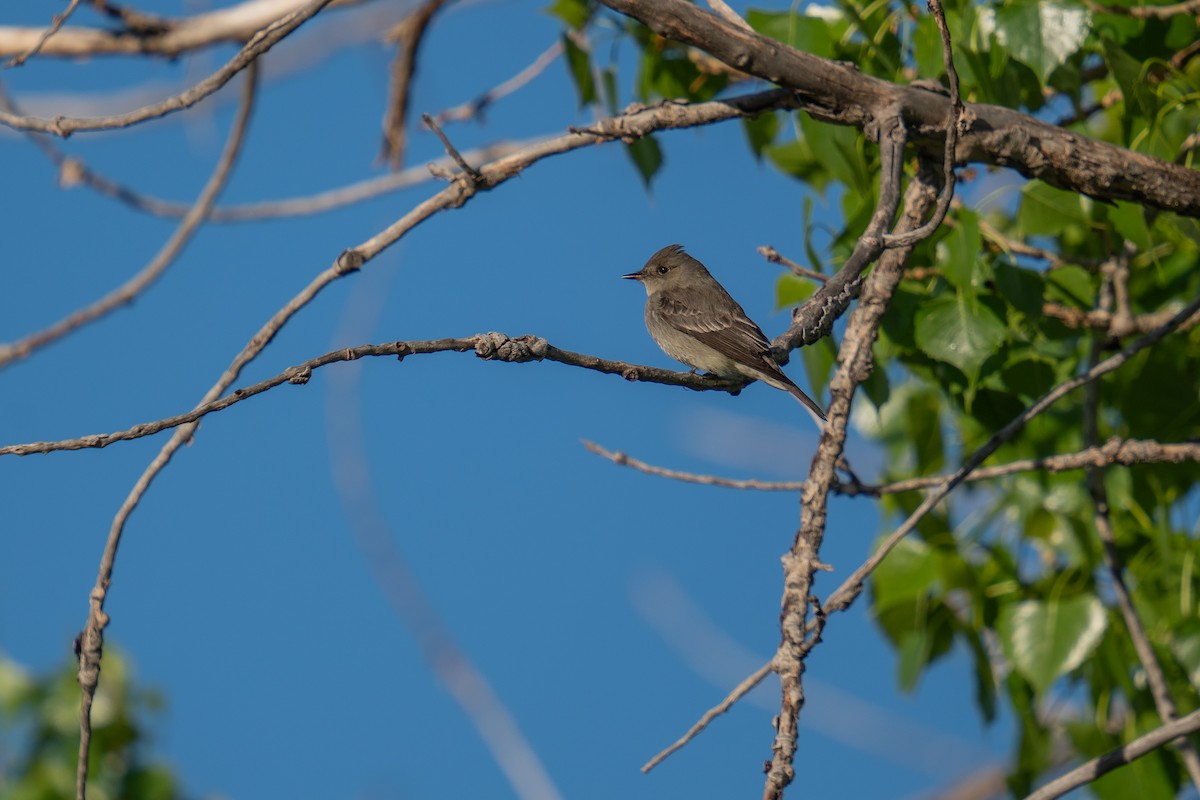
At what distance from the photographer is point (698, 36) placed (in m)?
3.73

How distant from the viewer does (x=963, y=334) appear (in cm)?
434

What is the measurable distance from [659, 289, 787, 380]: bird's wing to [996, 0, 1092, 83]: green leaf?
65.4 inches

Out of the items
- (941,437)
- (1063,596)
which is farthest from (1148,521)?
(941,437)

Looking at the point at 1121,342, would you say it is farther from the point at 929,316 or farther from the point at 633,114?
the point at 633,114

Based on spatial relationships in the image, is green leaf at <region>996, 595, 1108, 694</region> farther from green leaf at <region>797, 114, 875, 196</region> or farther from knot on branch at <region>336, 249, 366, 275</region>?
knot on branch at <region>336, 249, 366, 275</region>

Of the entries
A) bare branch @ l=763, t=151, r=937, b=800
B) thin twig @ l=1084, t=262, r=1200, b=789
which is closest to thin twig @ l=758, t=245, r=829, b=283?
bare branch @ l=763, t=151, r=937, b=800

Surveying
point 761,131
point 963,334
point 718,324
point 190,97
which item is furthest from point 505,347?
point 718,324

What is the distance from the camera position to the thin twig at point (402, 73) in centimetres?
661

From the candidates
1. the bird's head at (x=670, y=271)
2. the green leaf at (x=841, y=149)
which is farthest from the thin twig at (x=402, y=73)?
the green leaf at (x=841, y=149)

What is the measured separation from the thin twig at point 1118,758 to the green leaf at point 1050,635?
1.17 meters

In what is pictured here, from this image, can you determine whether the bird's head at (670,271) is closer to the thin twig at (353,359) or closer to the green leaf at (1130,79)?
the green leaf at (1130,79)

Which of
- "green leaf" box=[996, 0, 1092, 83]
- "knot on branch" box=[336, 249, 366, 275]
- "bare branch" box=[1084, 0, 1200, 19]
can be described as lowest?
"green leaf" box=[996, 0, 1092, 83]

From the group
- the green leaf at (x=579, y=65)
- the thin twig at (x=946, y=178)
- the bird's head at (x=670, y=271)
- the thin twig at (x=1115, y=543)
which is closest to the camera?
the thin twig at (x=946, y=178)

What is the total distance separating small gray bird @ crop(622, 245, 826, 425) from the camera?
5.60 meters
